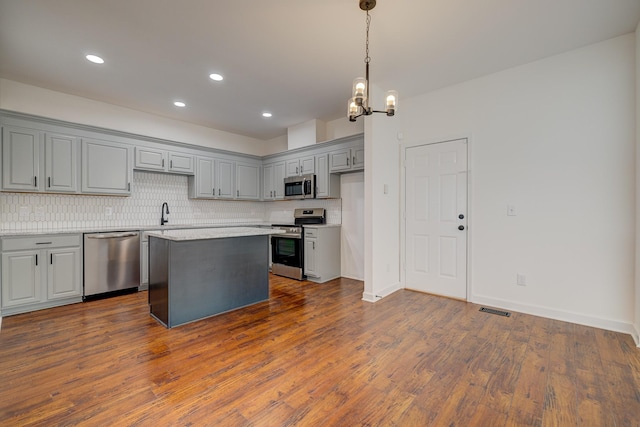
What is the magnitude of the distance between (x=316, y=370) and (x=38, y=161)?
13.9ft

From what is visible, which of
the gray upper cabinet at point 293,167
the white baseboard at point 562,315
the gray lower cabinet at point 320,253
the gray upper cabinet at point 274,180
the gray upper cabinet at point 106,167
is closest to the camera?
the white baseboard at point 562,315

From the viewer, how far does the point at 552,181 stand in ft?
10.4

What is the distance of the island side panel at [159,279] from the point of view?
9.78ft

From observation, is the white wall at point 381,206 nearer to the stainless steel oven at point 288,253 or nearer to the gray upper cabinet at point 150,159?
the stainless steel oven at point 288,253

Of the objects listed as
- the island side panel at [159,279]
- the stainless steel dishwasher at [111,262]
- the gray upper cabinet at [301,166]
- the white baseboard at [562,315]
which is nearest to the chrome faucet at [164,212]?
the stainless steel dishwasher at [111,262]

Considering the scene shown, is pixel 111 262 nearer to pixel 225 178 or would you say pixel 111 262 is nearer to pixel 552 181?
pixel 225 178

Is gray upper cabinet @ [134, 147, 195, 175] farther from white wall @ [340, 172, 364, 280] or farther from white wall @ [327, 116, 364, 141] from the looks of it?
white wall @ [340, 172, 364, 280]

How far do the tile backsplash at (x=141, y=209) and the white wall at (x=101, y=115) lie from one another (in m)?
0.76

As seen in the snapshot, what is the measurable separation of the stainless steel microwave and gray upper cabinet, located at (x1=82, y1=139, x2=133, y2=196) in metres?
2.56

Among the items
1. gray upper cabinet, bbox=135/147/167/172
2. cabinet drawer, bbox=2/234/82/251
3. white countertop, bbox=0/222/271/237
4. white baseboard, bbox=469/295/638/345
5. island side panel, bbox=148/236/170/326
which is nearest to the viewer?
white baseboard, bbox=469/295/638/345

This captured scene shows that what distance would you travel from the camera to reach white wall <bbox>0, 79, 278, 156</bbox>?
3730mm

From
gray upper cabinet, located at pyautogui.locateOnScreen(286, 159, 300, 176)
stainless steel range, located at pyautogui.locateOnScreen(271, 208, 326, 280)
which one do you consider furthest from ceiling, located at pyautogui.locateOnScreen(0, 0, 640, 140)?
stainless steel range, located at pyautogui.locateOnScreen(271, 208, 326, 280)

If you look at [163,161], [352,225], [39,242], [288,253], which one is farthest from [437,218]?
[39,242]

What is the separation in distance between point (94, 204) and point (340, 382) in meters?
4.43
